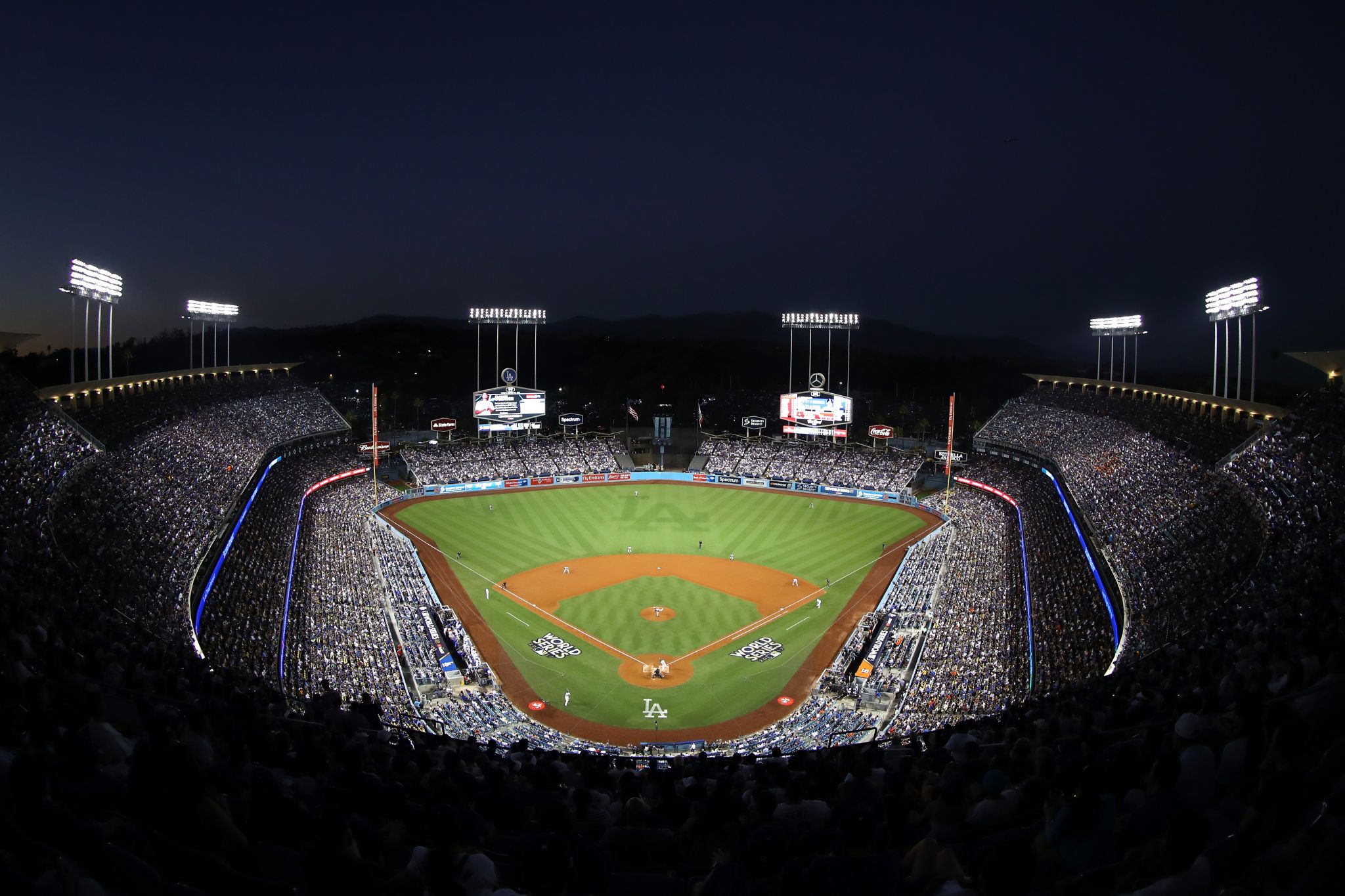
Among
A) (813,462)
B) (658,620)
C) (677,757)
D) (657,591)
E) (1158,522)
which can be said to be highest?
(813,462)

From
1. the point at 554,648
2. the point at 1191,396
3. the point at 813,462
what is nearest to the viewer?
the point at 554,648

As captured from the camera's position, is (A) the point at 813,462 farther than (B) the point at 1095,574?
Yes

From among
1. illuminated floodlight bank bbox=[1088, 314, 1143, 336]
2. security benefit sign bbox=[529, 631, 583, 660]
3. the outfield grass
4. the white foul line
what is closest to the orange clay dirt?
the white foul line

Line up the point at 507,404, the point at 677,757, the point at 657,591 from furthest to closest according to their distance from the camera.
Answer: the point at 507,404 < the point at 657,591 < the point at 677,757

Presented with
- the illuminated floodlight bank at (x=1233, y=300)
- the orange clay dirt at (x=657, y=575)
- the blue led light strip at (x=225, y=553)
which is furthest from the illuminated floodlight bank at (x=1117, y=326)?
the blue led light strip at (x=225, y=553)

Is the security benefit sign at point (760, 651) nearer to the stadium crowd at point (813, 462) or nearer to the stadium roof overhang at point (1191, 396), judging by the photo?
the stadium roof overhang at point (1191, 396)

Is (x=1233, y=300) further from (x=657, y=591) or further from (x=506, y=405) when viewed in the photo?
(x=506, y=405)

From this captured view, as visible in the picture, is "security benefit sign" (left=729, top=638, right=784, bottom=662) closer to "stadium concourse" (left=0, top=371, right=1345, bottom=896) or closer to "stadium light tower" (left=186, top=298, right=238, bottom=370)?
"stadium concourse" (left=0, top=371, right=1345, bottom=896)

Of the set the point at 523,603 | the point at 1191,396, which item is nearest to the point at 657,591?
the point at 523,603

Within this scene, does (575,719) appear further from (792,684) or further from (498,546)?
(498,546)
